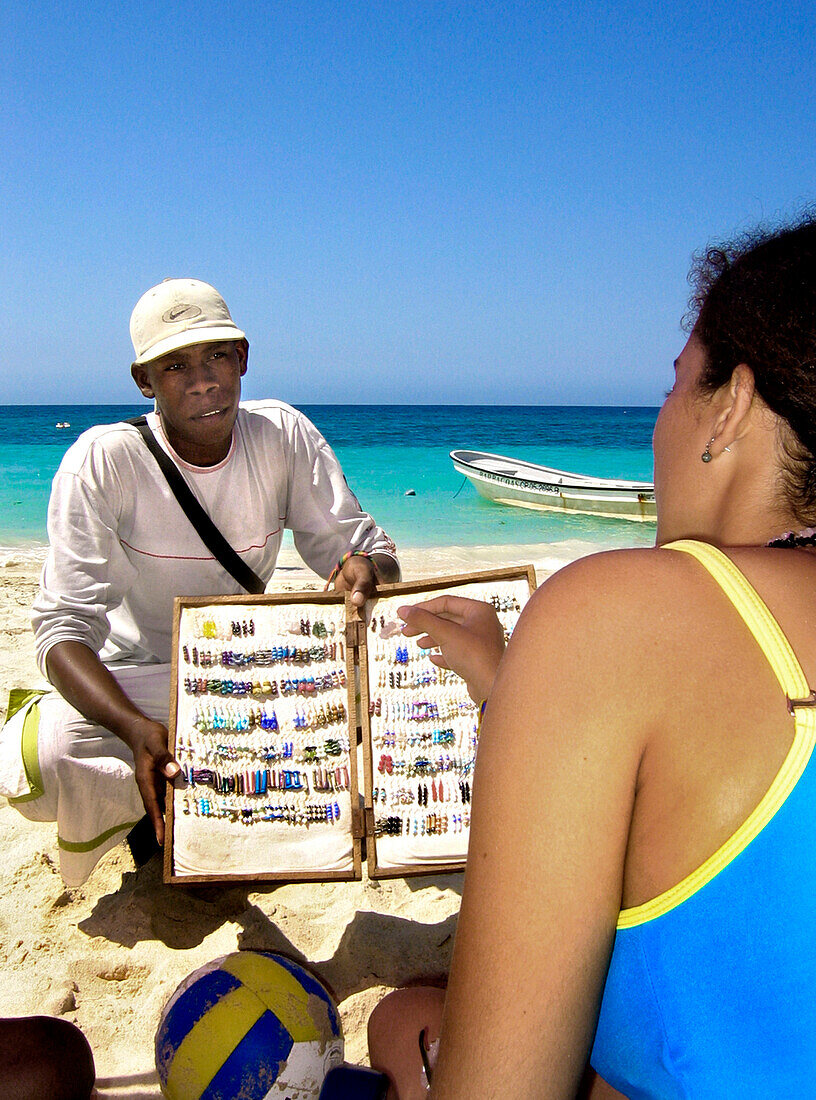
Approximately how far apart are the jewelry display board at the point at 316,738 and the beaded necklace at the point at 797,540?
79.6 inches

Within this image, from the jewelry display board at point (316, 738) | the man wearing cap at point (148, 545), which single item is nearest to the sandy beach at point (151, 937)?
the man wearing cap at point (148, 545)

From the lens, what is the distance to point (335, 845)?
315 centimetres

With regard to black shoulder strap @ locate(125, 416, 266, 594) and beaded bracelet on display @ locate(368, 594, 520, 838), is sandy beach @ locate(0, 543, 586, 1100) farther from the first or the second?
black shoulder strap @ locate(125, 416, 266, 594)

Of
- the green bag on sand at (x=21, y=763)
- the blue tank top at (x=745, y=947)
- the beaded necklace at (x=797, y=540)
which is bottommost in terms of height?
the green bag on sand at (x=21, y=763)

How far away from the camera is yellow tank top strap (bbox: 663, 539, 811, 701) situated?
1065 mm

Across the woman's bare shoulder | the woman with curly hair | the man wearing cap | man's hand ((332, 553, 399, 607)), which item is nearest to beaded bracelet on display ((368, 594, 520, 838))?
man's hand ((332, 553, 399, 607))

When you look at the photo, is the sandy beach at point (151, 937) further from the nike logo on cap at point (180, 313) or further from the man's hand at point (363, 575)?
the nike logo on cap at point (180, 313)

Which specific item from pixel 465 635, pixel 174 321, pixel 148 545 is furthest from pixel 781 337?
pixel 148 545

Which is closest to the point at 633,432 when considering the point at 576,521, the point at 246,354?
the point at 576,521

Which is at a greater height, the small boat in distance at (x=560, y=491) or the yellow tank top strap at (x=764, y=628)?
the yellow tank top strap at (x=764, y=628)

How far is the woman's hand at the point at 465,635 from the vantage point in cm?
212

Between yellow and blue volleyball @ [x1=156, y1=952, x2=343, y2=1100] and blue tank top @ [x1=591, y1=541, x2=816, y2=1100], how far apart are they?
54.3 inches

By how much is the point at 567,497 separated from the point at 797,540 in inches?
654

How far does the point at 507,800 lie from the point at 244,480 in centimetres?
312
